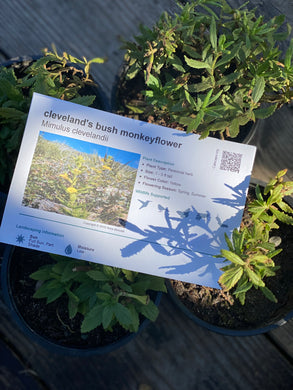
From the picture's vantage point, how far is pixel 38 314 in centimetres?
100

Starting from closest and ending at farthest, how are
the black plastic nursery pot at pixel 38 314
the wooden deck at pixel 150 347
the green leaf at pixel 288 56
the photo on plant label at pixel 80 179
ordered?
1. the green leaf at pixel 288 56
2. the photo on plant label at pixel 80 179
3. the black plastic nursery pot at pixel 38 314
4. the wooden deck at pixel 150 347

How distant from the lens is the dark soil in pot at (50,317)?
3.24ft

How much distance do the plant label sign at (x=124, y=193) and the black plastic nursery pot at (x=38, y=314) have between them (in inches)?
5.9

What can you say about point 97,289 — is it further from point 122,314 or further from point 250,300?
point 250,300

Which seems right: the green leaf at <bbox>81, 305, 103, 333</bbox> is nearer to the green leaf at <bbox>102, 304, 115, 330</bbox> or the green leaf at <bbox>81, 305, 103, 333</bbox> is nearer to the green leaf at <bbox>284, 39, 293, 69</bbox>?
the green leaf at <bbox>102, 304, 115, 330</bbox>

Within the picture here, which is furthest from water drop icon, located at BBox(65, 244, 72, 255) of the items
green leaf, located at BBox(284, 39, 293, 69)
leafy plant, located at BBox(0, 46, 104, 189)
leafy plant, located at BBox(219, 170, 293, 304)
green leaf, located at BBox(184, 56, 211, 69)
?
green leaf, located at BBox(284, 39, 293, 69)

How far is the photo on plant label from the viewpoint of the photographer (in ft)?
2.79

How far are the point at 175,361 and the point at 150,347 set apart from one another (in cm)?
9

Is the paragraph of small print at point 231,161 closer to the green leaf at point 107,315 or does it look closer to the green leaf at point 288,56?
the green leaf at point 288,56

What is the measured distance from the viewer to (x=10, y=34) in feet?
3.92

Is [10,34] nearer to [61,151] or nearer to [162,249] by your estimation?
[61,151]

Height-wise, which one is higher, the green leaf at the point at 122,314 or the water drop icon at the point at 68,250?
the water drop icon at the point at 68,250

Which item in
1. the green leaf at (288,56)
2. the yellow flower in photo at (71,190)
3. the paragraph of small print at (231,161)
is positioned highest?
the green leaf at (288,56)

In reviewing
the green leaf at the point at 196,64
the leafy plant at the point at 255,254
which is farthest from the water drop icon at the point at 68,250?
the green leaf at the point at 196,64
